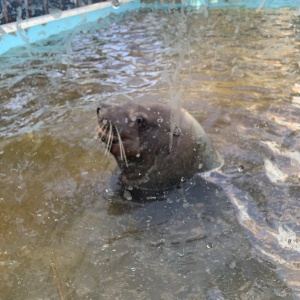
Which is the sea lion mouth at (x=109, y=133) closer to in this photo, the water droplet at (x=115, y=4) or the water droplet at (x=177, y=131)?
the water droplet at (x=177, y=131)

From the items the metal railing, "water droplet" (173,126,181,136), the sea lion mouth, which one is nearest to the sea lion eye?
the sea lion mouth

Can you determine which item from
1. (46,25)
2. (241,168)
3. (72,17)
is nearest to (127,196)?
(241,168)

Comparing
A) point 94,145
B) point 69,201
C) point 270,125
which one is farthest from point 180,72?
point 69,201

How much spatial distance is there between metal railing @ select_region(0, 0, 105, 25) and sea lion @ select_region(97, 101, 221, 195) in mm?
6299

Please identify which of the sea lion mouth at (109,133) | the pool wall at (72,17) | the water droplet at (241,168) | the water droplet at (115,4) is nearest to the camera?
the sea lion mouth at (109,133)

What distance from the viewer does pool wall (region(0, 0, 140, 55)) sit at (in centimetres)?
812

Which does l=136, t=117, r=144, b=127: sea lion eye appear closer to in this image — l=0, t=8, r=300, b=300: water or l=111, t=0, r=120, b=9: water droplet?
l=0, t=8, r=300, b=300: water

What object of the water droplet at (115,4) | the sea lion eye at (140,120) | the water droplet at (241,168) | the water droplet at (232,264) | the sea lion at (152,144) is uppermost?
the sea lion eye at (140,120)

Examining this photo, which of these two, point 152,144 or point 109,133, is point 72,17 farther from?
point 109,133

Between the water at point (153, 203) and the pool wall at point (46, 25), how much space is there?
152 cm

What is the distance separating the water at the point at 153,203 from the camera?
223cm

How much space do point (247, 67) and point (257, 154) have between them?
9.48 ft

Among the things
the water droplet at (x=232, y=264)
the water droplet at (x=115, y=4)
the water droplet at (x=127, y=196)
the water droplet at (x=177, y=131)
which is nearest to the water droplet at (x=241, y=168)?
the water droplet at (x=177, y=131)

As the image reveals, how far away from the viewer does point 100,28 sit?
9914 millimetres
